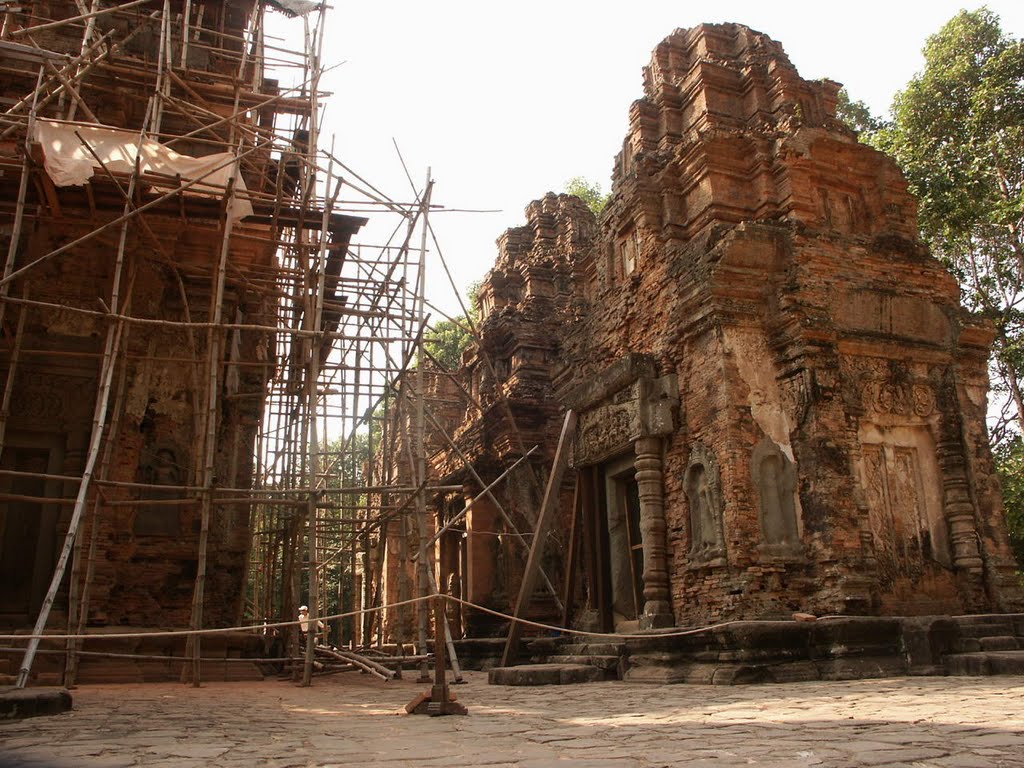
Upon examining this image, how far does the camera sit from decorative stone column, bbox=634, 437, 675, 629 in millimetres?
9703

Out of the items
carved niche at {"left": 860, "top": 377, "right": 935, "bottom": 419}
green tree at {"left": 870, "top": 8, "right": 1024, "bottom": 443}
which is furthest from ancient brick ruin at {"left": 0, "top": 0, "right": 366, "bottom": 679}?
green tree at {"left": 870, "top": 8, "right": 1024, "bottom": 443}

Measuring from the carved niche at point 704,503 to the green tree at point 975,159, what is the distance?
31.8ft

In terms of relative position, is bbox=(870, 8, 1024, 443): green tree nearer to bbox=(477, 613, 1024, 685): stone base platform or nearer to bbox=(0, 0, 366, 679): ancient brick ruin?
bbox=(477, 613, 1024, 685): stone base platform

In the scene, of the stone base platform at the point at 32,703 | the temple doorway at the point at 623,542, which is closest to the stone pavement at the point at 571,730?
the stone base platform at the point at 32,703

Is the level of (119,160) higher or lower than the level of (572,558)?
higher

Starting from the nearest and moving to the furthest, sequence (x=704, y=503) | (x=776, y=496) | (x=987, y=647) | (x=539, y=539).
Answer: (x=987, y=647)
(x=776, y=496)
(x=704, y=503)
(x=539, y=539)

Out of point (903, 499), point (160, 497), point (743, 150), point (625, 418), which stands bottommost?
point (903, 499)

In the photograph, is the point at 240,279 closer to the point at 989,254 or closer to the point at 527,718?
the point at 527,718

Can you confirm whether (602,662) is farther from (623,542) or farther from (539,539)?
(623,542)

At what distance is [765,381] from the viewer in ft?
30.8

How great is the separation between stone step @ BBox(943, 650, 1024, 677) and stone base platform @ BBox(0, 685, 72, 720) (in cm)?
676

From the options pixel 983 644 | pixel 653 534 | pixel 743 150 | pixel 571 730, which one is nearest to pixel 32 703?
pixel 571 730

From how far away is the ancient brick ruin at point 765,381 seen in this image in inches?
350

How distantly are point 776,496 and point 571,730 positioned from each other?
17.0ft
